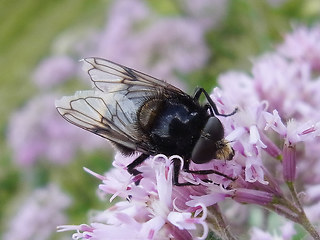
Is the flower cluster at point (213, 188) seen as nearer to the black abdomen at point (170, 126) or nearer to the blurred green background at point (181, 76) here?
the black abdomen at point (170, 126)

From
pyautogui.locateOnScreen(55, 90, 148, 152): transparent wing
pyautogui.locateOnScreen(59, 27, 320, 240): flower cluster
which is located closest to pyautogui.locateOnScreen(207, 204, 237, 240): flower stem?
pyautogui.locateOnScreen(59, 27, 320, 240): flower cluster

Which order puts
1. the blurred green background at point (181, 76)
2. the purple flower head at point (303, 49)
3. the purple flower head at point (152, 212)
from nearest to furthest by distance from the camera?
1. the purple flower head at point (152, 212)
2. the purple flower head at point (303, 49)
3. the blurred green background at point (181, 76)

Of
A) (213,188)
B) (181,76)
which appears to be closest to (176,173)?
(213,188)

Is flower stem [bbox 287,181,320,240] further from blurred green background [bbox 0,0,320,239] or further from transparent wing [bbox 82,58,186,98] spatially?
blurred green background [bbox 0,0,320,239]

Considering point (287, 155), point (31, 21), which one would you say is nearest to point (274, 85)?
point (287, 155)

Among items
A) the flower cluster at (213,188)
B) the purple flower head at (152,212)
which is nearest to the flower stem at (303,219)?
the flower cluster at (213,188)

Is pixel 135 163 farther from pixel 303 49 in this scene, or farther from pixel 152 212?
pixel 303 49

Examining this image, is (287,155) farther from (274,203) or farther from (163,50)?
(163,50)
